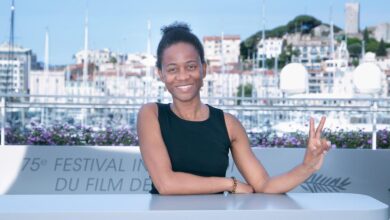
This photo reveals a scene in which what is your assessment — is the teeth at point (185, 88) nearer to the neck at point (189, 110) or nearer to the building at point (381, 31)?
the neck at point (189, 110)

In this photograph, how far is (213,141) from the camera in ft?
7.54

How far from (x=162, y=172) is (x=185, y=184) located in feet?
0.28

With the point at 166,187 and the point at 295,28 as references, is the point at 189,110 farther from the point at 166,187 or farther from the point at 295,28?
the point at 295,28

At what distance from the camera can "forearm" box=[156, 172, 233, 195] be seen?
A: 213cm

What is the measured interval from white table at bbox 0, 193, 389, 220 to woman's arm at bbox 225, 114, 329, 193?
0.21m

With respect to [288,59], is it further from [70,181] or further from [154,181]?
[154,181]

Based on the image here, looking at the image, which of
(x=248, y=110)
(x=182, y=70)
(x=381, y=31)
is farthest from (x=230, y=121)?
(x=381, y=31)

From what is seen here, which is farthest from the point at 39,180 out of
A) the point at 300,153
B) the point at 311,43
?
the point at 311,43

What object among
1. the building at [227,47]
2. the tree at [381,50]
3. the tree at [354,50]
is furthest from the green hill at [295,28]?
the tree at [381,50]

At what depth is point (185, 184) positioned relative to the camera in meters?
2.13

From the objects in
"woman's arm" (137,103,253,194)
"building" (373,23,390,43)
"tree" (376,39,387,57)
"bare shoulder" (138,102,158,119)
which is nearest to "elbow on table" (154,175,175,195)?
"woman's arm" (137,103,253,194)

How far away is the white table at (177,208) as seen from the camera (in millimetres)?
1759

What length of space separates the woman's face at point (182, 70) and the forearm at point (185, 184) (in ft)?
0.87

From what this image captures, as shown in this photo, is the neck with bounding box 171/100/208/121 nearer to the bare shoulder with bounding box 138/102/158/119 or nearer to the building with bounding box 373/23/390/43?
the bare shoulder with bounding box 138/102/158/119
